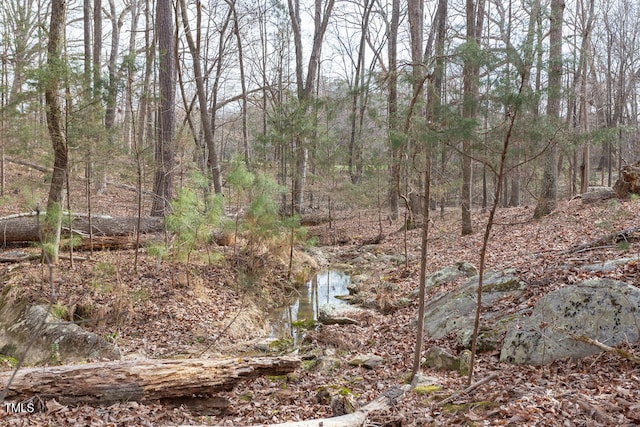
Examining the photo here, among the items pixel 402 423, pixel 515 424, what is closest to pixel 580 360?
pixel 515 424

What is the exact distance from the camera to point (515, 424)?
3.34m

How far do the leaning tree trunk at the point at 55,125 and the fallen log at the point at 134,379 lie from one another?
13.0 ft

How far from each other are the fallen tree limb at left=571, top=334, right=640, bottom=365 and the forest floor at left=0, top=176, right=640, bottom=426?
87 mm

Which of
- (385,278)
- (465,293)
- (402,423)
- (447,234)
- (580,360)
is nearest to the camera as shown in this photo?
(402,423)

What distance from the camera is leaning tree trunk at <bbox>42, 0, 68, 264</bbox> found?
23.7 ft

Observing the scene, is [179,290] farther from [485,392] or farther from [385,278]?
[485,392]

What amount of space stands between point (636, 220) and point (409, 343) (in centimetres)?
561

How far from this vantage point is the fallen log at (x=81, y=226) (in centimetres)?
983

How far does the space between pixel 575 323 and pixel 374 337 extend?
3.17 meters

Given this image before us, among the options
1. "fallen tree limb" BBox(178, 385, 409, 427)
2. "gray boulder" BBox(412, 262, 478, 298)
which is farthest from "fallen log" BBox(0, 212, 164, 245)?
"fallen tree limb" BBox(178, 385, 409, 427)

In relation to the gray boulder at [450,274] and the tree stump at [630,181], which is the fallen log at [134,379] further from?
the tree stump at [630,181]

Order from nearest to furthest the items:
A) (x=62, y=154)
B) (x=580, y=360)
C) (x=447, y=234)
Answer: (x=580, y=360)
(x=62, y=154)
(x=447, y=234)

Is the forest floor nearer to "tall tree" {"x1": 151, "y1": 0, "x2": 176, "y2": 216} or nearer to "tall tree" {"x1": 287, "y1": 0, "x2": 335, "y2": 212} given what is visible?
"tall tree" {"x1": 151, "y1": 0, "x2": 176, "y2": 216}

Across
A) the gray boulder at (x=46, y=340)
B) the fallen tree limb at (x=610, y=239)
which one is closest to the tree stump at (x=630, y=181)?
the fallen tree limb at (x=610, y=239)
